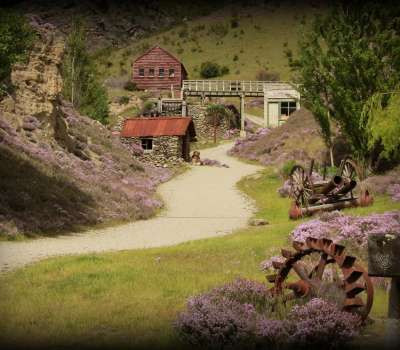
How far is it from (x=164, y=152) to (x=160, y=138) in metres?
1.32

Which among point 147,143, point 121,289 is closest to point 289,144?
point 147,143

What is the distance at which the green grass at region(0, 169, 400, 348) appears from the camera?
26.4ft

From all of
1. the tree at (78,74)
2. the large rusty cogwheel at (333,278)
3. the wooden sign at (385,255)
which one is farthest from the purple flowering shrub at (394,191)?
the tree at (78,74)

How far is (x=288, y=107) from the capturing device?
222 ft

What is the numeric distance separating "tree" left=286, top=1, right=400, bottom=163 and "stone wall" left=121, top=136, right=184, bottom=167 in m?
17.8

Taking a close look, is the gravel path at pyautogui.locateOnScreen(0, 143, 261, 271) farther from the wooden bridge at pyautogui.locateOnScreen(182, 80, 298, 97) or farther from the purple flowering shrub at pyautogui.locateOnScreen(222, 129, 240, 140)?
the wooden bridge at pyautogui.locateOnScreen(182, 80, 298, 97)

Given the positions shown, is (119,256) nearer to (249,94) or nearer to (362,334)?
(362,334)

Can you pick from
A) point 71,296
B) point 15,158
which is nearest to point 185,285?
point 71,296

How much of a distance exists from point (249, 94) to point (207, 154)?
63.9 feet

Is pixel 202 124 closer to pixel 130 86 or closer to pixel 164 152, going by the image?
pixel 130 86

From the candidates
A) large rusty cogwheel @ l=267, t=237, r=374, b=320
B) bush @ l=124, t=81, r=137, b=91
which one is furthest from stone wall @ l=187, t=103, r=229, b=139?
large rusty cogwheel @ l=267, t=237, r=374, b=320

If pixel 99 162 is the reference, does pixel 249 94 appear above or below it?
above

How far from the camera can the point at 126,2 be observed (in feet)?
11.1

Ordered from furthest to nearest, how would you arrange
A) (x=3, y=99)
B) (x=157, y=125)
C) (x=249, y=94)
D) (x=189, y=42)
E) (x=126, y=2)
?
(x=189, y=42) < (x=249, y=94) < (x=157, y=125) < (x=3, y=99) < (x=126, y=2)
